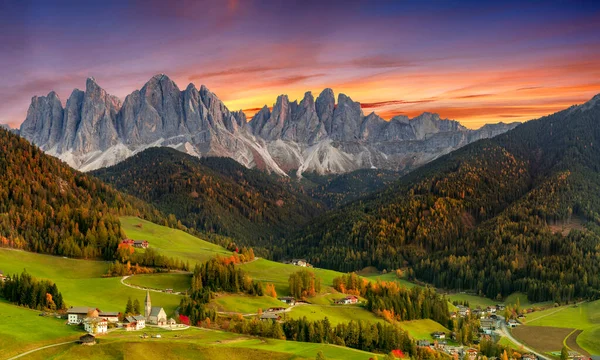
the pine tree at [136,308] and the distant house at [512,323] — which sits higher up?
the pine tree at [136,308]

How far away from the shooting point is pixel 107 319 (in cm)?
11606

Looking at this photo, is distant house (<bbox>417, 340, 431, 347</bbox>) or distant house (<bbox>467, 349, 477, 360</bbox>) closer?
distant house (<bbox>467, 349, 477, 360</bbox>)

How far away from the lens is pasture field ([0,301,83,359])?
309 feet

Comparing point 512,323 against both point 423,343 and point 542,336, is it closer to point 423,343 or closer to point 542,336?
point 542,336

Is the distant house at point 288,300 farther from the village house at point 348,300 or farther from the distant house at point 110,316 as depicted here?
the distant house at point 110,316

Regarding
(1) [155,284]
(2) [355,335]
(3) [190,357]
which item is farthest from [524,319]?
(3) [190,357]

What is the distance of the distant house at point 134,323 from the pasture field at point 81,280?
16.8m

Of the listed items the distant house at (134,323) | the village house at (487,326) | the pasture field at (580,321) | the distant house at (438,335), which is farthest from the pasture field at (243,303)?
the pasture field at (580,321)

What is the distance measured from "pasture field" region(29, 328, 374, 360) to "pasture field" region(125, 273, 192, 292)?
53005 mm

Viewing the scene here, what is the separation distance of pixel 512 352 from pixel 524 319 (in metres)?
58.6

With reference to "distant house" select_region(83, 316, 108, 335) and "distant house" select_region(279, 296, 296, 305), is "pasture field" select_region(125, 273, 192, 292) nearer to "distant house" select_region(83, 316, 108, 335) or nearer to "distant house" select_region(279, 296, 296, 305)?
"distant house" select_region(279, 296, 296, 305)

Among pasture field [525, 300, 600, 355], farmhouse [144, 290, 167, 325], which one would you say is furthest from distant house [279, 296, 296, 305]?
pasture field [525, 300, 600, 355]

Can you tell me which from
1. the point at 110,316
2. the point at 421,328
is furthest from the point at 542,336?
the point at 110,316

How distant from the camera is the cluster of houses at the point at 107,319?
106 m
